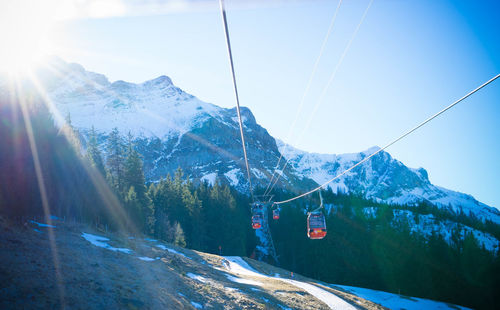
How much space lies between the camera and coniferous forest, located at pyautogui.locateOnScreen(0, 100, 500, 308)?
783 inches

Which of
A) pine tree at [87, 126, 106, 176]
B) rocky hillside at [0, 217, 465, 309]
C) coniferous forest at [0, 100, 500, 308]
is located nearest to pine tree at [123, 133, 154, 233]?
coniferous forest at [0, 100, 500, 308]

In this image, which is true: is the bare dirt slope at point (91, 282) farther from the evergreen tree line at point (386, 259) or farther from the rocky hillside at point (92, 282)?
the evergreen tree line at point (386, 259)

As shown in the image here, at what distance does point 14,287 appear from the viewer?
25.6ft

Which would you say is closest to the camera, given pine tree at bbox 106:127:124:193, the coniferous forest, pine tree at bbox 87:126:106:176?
the coniferous forest

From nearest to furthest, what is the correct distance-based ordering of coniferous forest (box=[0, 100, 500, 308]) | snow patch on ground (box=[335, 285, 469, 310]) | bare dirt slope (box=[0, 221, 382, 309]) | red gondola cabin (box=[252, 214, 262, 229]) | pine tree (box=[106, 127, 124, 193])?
bare dirt slope (box=[0, 221, 382, 309]) → coniferous forest (box=[0, 100, 500, 308]) → red gondola cabin (box=[252, 214, 262, 229]) → pine tree (box=[106, 127, 124, 193]) → snow patch on ground (box=[335, 285, 469, 310])

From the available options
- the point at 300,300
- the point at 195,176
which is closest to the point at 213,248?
the point at 300,300

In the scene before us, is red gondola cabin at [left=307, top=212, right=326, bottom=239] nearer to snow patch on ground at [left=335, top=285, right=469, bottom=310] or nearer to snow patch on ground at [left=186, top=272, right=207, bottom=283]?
snow patch on ground at [left=186, top=272, right=207, bottom=283]

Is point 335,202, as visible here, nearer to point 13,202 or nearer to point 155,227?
point 155,227

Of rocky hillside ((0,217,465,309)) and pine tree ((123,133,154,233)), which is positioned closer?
rocky hillside ((0,217,465,309))

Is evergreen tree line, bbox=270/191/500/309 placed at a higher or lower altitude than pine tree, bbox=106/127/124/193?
lower

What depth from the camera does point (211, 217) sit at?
5675 cm

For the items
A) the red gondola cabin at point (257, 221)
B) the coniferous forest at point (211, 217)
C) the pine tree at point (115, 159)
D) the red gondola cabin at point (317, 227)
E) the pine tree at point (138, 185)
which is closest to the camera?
the coniferous forest at point (211, 217)

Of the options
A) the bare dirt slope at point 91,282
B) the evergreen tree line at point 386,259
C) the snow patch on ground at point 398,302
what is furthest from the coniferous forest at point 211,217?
the snow patch on ground at point 398,302

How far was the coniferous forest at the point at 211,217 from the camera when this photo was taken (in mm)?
19891
